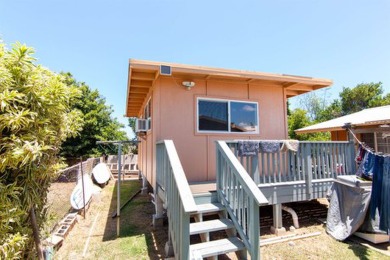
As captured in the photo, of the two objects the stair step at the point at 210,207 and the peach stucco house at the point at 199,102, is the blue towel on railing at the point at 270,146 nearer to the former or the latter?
the peach stucco house at the point at 199,102

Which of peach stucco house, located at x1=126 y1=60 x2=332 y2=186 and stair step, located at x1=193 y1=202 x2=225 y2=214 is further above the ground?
peach stucco house, located at x1=126 y1=60 x2=332 y2=186

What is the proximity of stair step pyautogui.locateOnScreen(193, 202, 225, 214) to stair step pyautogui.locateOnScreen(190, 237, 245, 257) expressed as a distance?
0.54 m

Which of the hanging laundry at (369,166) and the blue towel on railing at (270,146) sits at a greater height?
the blue towel on railing at (270,146)

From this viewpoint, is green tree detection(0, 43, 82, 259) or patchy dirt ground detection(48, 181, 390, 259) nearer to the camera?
green tree detection(0, 43, 82, 259)

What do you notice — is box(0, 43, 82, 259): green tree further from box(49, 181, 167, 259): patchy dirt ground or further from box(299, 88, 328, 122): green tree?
box(299, 88, 328, 122): green tree

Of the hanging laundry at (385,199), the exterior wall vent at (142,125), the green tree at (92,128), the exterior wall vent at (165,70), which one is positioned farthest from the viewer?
the green tree at (92,128)

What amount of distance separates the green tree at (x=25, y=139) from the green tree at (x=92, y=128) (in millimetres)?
13685

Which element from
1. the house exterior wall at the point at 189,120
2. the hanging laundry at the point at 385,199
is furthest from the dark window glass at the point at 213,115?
the hanging laundry at the point at 385,199

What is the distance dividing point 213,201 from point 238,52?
959 centimetres

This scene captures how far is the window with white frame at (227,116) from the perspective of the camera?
5.39 meters

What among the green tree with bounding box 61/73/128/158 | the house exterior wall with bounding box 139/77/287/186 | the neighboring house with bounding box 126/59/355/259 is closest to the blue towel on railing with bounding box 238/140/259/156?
the neighboring house with bounding box 126/59/355/259

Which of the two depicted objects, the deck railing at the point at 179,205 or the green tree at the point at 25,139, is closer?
the green tree at the point at 25,139

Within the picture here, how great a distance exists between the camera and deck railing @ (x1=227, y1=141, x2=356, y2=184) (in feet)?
14.7

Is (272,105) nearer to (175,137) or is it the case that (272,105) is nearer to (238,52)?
(175,137)
